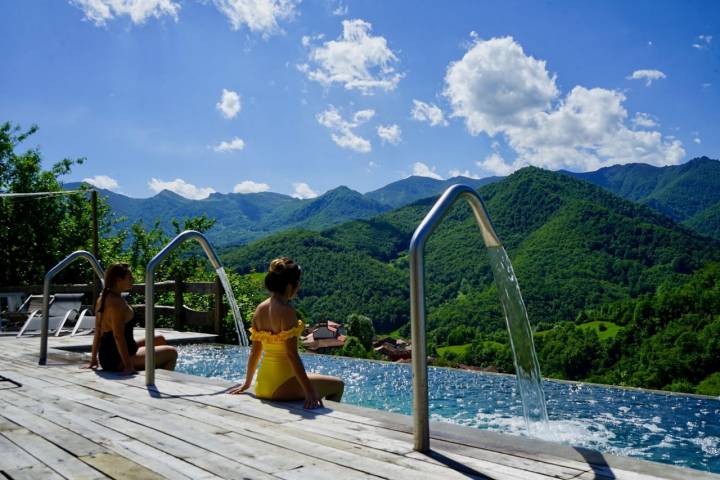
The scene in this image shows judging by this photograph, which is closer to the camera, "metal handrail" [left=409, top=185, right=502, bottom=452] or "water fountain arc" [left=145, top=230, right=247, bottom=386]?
"metal handrail" [left=409, top=185, right=502, bottom=452]

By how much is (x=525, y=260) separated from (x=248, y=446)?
202ft

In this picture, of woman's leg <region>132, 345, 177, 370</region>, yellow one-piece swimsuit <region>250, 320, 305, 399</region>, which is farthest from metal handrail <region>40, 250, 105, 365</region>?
yellow one-piece swimsuit <region>250, 320, 305, 399</region>

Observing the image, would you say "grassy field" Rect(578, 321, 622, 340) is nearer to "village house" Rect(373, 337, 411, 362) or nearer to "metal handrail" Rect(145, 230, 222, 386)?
"village house" Rect(373, 337, 411, 362)

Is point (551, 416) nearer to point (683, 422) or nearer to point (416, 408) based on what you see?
point (683, 422)

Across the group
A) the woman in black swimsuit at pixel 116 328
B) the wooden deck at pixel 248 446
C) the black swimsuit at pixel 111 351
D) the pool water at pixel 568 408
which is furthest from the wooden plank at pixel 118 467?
the pool water at pixel 568 408

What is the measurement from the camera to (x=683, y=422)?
5000mm

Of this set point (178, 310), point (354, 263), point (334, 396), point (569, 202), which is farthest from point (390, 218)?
point (334, 396)

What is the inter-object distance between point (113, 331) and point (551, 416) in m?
4.02

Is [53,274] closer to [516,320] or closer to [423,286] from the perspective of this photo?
[516,320]

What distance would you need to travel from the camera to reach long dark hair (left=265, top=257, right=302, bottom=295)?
3.52 meters

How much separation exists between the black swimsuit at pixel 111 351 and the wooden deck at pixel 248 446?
→ 1178 mm

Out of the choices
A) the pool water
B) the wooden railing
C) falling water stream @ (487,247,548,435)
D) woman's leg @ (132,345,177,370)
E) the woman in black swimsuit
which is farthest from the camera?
the wooden railing

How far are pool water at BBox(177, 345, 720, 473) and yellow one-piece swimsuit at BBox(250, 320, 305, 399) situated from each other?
2437mm

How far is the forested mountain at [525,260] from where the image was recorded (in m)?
53.1
